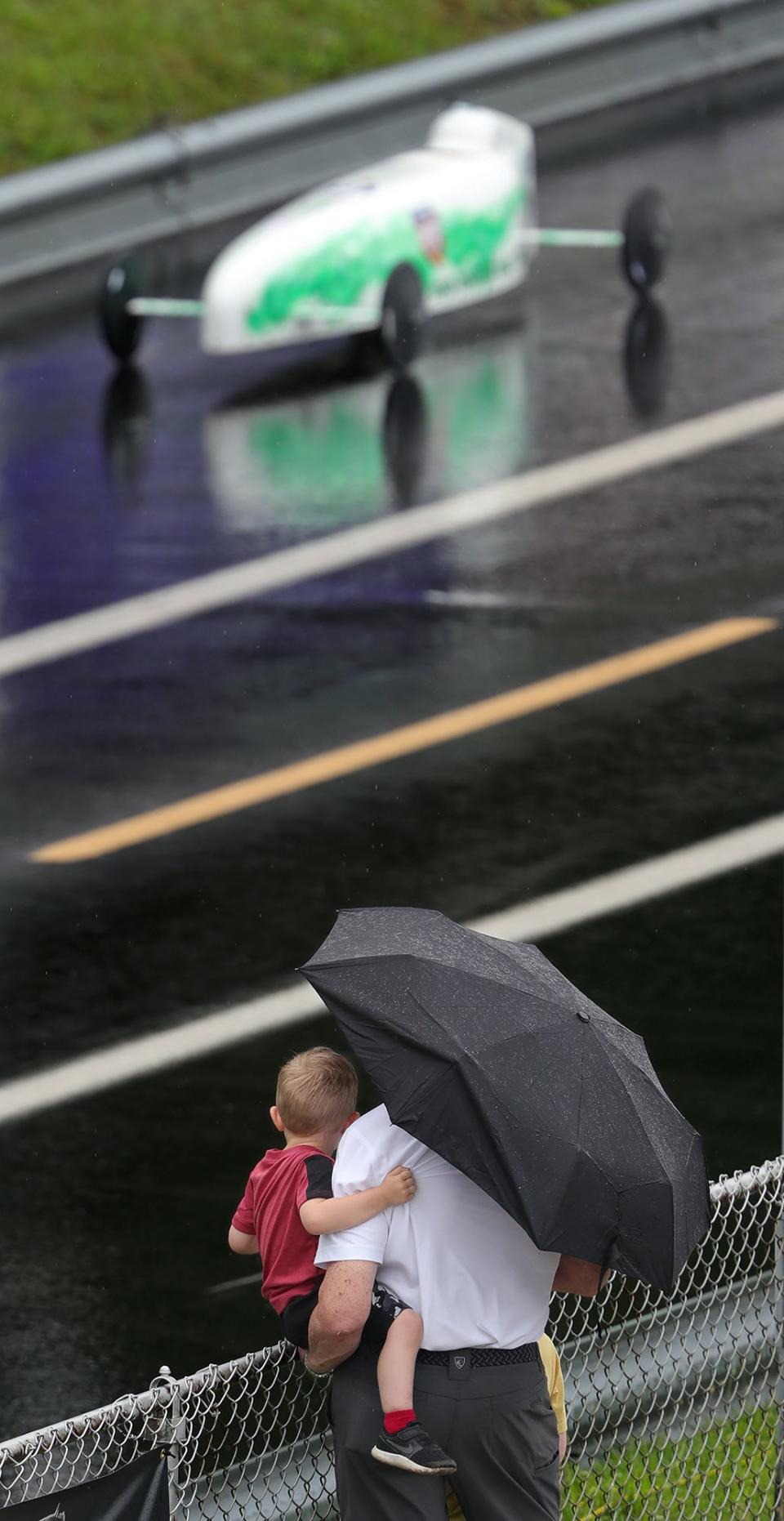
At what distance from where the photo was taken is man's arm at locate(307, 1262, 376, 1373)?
4418 mm

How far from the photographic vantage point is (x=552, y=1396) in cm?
475

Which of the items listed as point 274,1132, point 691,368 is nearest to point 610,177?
point 691,368

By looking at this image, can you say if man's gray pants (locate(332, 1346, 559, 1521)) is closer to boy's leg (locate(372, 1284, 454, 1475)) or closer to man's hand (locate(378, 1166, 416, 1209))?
boy's leg (locate(372, 1284, 454, 1475))

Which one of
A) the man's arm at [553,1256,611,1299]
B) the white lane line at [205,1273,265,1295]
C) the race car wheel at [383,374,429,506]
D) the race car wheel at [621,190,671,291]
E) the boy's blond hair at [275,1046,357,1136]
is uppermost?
the boy's blond hair at [275,1046,357,1136]

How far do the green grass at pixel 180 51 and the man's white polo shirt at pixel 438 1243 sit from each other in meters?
12.5

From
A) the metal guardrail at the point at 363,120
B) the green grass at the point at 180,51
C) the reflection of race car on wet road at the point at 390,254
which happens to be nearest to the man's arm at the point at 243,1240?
the reflection of race car on wet road at the point at 390,254

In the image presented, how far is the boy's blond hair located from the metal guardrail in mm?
10565

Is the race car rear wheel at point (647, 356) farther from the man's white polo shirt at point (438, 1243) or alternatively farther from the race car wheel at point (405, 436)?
the man's white polo shirt at point (438, 1243)

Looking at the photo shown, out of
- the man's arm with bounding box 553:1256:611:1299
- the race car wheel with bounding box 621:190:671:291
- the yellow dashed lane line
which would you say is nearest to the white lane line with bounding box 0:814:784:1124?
the yellow dashed lane line

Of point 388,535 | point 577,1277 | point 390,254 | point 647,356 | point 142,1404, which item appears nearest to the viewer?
point 142,1404

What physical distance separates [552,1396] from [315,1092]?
2.57 feet

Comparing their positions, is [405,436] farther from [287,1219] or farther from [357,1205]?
[357,1205]

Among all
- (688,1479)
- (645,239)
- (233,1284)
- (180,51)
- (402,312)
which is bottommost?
(233,1284)

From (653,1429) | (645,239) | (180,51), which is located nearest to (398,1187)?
(653,1429)
